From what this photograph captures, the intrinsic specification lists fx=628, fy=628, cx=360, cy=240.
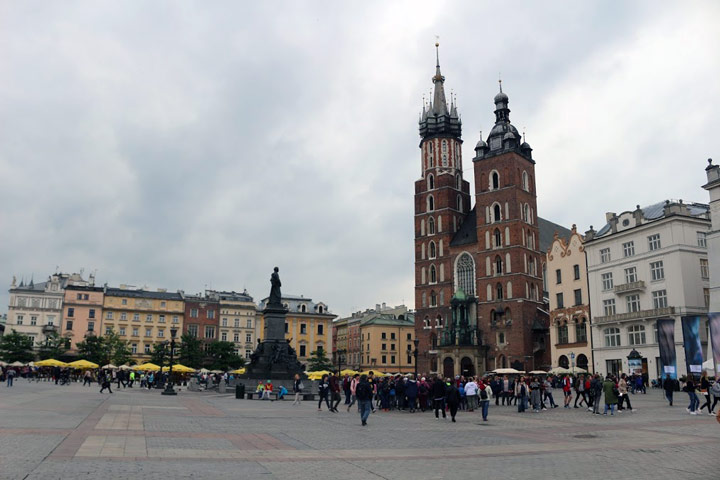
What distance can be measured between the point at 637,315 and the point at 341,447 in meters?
45.3

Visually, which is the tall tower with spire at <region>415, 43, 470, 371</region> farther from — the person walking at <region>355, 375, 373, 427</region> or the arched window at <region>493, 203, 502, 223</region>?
the person walking at <region>355, 375, 373, 427</region>

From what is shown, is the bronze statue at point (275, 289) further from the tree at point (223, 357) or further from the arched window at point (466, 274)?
the tree at point (223, 357)

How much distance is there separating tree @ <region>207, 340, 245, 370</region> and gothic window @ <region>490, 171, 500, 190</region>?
44426 mm

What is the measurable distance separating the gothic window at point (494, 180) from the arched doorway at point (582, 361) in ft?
93.8

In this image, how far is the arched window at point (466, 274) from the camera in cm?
8575

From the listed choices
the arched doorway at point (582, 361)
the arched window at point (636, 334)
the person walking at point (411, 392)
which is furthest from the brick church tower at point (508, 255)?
the person walking at point (411, 392)

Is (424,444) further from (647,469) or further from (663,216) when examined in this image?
(663,216)

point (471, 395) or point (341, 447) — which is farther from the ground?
point (471, 395)

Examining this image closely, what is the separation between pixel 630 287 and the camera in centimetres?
5416

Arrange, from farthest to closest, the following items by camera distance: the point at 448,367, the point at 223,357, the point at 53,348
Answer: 1. the point at 223,357
2. the point at 53,348
3. the point at 448,367

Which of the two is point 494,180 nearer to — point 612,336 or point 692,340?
point 612,336

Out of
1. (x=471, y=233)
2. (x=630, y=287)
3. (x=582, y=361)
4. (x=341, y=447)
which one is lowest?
(x=341, y=447)

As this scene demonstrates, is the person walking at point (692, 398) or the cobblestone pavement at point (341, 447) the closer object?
the cobblestone pavement at point (341, 447)

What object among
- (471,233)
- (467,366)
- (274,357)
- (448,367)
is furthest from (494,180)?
(274,357)
